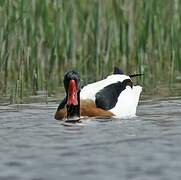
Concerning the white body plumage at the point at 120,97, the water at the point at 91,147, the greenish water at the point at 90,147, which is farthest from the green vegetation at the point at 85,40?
the water at the point at 91,147

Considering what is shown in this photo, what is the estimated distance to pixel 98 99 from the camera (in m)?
9.22

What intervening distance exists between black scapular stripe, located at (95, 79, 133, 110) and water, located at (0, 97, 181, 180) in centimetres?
43

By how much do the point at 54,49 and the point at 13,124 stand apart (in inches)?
102

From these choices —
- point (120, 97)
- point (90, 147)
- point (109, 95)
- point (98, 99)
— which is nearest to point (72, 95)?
point (98, 99)

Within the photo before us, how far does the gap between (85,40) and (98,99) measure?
208 centimetres

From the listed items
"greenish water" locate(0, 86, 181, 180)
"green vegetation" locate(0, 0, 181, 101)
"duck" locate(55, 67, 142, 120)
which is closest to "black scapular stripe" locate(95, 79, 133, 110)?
"duck" locate(55, 67, 142, 120)

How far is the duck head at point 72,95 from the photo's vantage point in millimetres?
8820

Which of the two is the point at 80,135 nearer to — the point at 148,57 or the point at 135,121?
the point at 135,121

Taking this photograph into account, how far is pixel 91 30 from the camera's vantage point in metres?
11.1

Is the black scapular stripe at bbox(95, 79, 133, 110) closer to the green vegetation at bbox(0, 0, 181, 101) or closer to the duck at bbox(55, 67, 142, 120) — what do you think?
the duck at bbox(55, 67, 142, 120)

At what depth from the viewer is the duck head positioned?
8820 millimetres

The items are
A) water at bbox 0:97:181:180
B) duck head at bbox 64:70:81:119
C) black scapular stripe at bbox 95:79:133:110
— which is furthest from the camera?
black scapular stripe at bbox 95:79:133:110

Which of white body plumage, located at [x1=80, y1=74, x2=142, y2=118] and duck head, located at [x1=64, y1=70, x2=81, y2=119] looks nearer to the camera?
duck head, located at [x1=64, y1=70, x2=81, y2=119]

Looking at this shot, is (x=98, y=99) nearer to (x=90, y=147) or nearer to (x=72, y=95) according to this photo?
(x=72, y=95)
